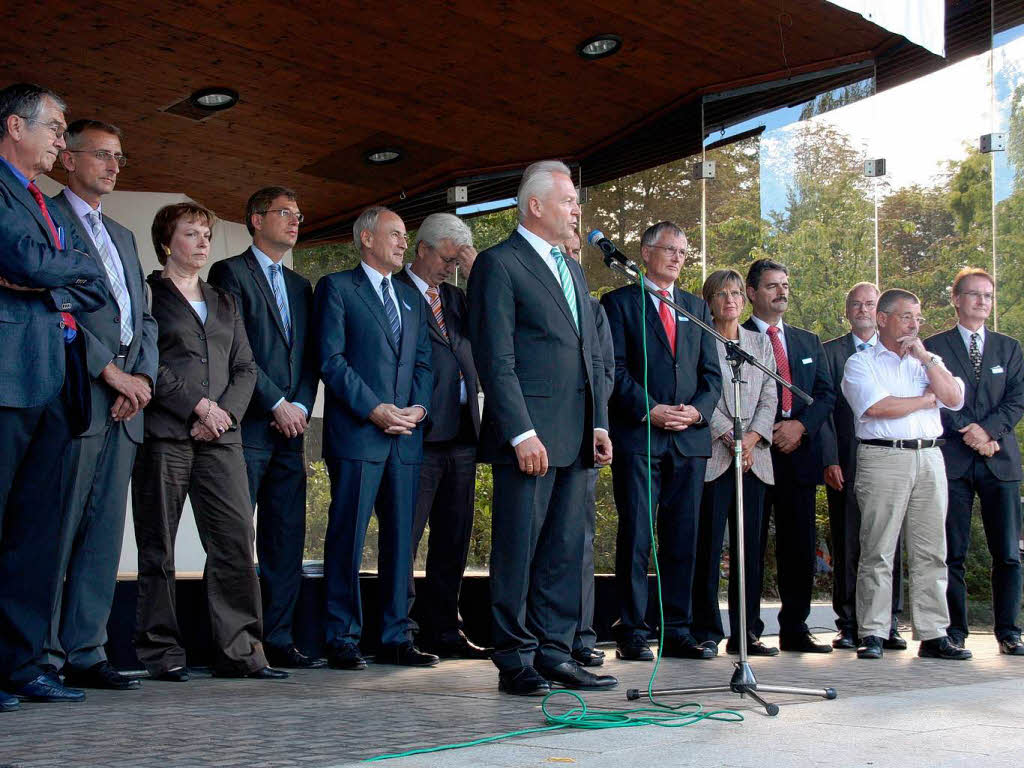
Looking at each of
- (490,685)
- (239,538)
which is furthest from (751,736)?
(239,538)

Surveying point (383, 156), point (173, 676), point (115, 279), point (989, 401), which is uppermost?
point (383, 156)

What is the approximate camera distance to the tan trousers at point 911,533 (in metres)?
5.57

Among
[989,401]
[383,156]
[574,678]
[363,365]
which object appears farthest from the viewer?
[383,156]

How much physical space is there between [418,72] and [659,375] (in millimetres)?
3424

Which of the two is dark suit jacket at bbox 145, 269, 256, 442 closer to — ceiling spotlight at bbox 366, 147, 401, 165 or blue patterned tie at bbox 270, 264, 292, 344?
blue patterned tie at bbox 270, 264, 292, 344

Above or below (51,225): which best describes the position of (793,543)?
below

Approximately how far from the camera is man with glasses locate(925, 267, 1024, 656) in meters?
5.88

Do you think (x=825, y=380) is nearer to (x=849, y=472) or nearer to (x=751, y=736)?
(x=849, y=472)

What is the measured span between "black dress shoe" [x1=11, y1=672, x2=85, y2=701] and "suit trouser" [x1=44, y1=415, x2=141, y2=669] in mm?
319

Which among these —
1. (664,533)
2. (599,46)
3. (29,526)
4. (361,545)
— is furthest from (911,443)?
(29,526)

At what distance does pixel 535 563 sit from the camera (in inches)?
161

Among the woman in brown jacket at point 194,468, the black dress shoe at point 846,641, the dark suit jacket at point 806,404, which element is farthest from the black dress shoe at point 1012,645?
the woman in brown jacket at point 194,468

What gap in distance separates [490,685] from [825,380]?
2801 mm

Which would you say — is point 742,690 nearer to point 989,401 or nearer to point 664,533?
point 664,533
